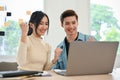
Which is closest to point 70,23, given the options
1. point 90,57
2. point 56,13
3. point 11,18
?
point 90,57

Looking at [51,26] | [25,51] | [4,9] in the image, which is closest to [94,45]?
[25,51]

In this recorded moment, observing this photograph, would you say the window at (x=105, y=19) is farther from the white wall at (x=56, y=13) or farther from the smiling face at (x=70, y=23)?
the smiling face at (x=70, y=23)

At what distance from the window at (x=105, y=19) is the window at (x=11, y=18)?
947 mm

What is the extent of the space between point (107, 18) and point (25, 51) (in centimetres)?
202

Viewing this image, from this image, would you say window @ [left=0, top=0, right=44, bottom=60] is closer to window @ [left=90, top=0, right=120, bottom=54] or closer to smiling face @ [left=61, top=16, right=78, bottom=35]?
window @ [left=90, top=0, right=120, bottom=54]

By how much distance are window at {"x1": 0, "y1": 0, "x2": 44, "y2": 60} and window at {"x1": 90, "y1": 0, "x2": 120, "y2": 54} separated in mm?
947

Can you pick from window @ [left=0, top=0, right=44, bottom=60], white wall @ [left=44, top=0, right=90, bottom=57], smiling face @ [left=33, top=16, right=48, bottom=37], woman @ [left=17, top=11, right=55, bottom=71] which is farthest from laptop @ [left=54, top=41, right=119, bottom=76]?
window @ [left=0, top=0, right=44, bottom=60]

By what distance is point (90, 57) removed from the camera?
1.48 m

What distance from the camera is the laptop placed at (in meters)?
1.44

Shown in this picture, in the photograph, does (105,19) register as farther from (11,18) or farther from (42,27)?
(42,27)

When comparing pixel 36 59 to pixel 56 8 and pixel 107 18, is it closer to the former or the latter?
pixel 56 8

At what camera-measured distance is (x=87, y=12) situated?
3346mm

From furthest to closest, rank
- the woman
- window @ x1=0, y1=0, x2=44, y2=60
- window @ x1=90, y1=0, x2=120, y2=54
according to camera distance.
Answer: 1. window @ x1=90, y1=0, x2=120, y2=54
2. window @ x1=0, y1=0, x2=44, y2=60
3. the woman

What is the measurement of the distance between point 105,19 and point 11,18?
57.0 inches
